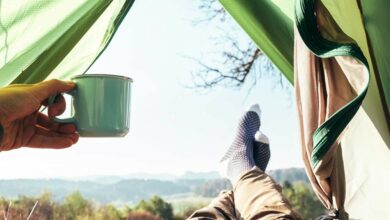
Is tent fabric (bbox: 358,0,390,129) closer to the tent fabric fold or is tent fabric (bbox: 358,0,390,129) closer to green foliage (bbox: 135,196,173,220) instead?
the tent fabric fold

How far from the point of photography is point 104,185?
7.89 feet

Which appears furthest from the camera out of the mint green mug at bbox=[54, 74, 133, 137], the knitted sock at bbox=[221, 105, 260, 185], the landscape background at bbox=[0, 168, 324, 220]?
the landscape background at bbox=[0, 168, 324, 220]

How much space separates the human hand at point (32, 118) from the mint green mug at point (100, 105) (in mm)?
26

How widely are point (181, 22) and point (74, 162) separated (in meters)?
1.16

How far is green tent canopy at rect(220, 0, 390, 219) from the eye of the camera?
826mm

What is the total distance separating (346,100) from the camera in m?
0.87

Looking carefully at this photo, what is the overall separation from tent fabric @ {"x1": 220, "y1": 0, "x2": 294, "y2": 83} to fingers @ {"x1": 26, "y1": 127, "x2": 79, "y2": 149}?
52 cm

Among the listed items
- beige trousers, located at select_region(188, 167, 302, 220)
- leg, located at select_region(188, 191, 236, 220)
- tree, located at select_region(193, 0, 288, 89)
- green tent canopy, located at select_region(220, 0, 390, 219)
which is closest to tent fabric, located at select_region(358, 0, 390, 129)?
green tent canopy, located at select_region(220, 0, 390, 219)

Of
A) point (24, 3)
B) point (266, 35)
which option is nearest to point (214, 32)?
point (266, 35)

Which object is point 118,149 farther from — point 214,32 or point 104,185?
point 214,32

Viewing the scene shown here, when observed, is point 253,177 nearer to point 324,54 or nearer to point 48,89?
point 324,54

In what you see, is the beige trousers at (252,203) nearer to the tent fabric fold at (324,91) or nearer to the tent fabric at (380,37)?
the tent fabric fold at (324,91)

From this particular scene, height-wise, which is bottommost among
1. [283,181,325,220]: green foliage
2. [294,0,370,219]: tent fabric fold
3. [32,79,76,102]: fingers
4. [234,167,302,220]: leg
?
[283,181,325,220]: green foliage

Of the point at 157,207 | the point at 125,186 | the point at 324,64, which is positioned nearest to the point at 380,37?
the point at 324,64
